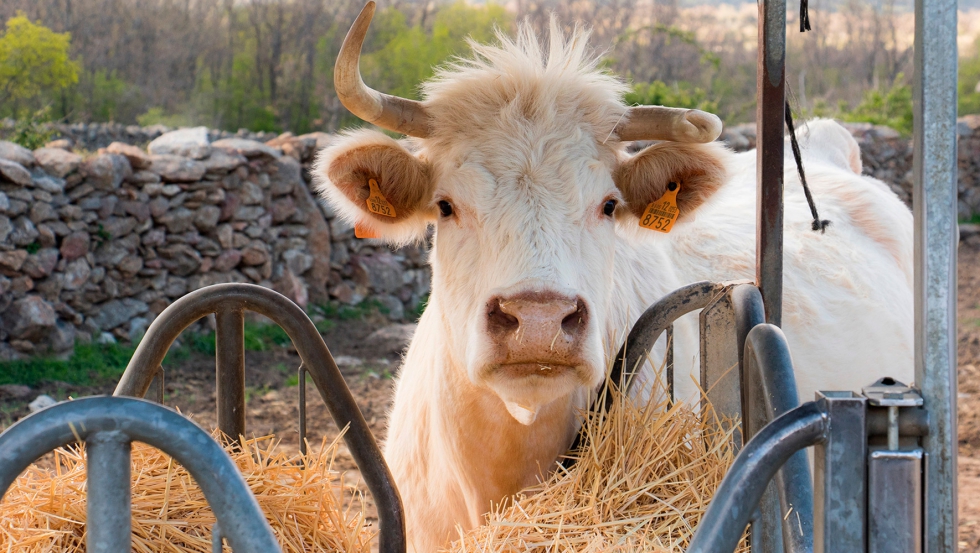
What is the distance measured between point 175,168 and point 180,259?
0.89 metres

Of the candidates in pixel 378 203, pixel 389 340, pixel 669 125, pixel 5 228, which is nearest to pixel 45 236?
pixel 5 228

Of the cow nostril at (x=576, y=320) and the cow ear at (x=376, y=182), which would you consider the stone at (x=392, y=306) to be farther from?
the cow nostril at (x=576, y=320)

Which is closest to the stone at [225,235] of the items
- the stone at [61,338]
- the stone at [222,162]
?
the stone at [222,162]

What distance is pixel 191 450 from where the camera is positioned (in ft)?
3.58

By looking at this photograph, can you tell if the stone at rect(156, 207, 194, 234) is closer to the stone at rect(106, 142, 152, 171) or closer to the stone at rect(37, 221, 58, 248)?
the stone at rect(106, 142, 152, 171)

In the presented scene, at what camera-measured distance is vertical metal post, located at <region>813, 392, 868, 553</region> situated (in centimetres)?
102

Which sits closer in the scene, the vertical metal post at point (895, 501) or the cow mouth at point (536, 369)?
the vertical metal post at point (895, 501)

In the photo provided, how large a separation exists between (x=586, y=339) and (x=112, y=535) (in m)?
1.22

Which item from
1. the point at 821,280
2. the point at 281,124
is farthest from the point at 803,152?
the point at 281,124

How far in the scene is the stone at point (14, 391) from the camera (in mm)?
6406

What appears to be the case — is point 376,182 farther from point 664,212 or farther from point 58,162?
point 58,162

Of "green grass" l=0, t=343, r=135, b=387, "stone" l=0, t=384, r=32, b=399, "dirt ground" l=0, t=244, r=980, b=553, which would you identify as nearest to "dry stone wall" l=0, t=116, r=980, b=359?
"green grass" l=0, t=343, r=135, b=387

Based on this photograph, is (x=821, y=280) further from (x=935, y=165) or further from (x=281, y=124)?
(x=281, y=124)

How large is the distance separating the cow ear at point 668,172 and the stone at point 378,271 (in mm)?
7234
